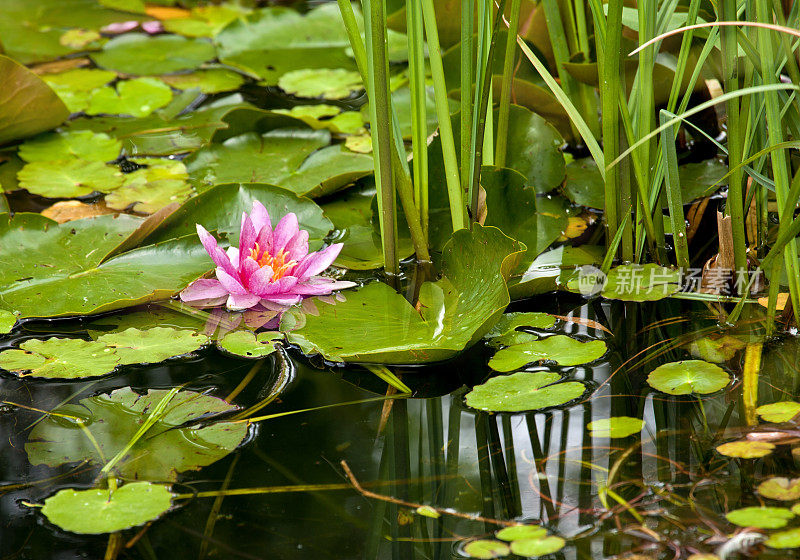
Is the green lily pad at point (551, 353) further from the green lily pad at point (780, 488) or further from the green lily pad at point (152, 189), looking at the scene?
the green lily pad at point (152, 189)

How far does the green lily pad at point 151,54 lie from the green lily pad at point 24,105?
21.0 inches

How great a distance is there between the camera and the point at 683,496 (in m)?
0.93

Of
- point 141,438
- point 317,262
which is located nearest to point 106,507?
point 141,438

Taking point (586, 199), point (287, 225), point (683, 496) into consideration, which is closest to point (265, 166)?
point (287, 225)

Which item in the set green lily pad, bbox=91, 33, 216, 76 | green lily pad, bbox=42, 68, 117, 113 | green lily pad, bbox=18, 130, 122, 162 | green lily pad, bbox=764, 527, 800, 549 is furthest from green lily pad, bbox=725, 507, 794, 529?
green lily pad, bbox=91, 33, 216, 76

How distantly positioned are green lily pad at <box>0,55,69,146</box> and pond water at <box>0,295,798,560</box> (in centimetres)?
103

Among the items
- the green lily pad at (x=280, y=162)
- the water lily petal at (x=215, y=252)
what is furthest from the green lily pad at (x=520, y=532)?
the green lily pad at (x=280, y=162)

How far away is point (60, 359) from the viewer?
1229 mm

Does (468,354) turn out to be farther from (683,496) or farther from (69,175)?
(69,175)

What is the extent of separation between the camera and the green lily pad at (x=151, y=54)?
8.34 ft

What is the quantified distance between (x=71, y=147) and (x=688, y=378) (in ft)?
5.69

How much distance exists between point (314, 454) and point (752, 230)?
1.03 meters

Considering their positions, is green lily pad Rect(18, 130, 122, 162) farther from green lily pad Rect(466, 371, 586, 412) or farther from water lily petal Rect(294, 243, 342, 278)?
green lily pad Rect(466, 371, 586, 412)

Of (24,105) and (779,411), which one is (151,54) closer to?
(24,105)
